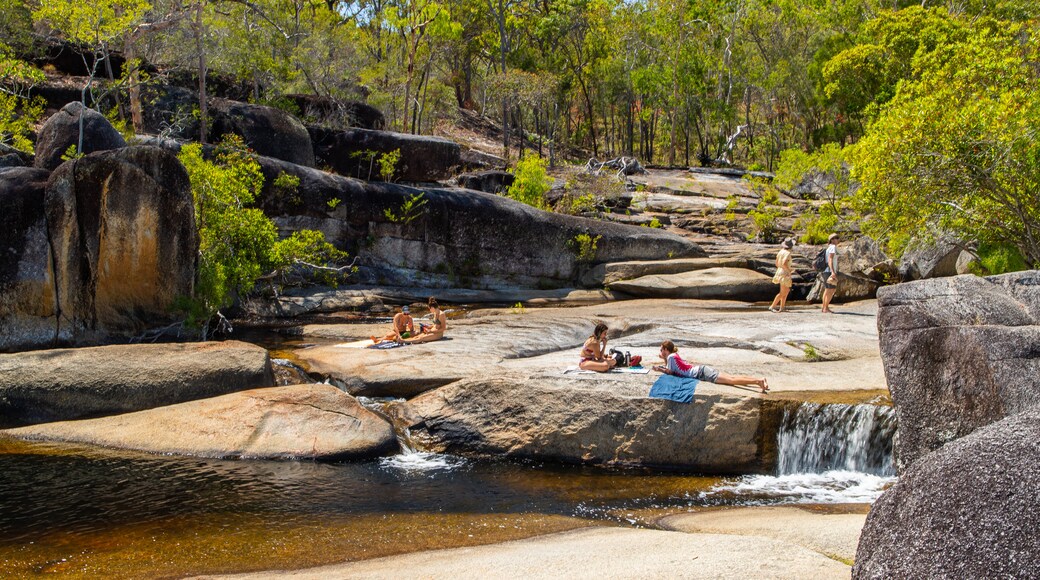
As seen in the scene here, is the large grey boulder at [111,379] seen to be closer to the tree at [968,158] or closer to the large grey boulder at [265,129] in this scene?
the tree at [968,158]

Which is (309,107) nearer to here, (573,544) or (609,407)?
(609,407)

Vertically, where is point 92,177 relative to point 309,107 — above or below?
below

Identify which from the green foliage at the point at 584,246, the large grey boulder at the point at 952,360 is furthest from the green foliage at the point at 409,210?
the large grey boulder at the point at 952,360

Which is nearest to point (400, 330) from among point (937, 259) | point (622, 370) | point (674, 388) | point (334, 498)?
point (622, 370)

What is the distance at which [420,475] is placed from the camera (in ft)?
34.9

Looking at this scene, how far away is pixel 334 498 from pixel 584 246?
17.9 m

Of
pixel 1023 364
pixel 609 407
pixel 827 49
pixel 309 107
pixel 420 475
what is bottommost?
pixel 420 475

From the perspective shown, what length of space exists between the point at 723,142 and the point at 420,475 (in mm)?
43533

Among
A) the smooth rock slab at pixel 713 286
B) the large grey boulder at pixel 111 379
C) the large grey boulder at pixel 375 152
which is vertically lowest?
the large grey boulder at pixel 111 379

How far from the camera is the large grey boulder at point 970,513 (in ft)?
11.9

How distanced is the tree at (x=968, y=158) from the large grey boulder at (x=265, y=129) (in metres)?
16.8

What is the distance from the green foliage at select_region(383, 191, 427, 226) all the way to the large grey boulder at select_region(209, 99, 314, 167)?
3806 mm

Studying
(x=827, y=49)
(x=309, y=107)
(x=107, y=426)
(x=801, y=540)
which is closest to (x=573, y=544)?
(x=801, y=540)

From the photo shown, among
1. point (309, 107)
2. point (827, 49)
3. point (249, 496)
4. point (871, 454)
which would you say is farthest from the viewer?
point (827, 49)
